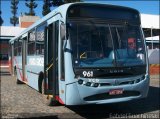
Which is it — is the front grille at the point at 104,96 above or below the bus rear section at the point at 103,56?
below

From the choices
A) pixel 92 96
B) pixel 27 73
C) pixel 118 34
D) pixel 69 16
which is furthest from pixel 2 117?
pixel 27 73

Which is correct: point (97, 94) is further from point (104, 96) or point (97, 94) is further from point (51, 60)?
point (51, 60)

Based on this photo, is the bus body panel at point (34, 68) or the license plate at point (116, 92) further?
the bus body panel at point (34, 68)

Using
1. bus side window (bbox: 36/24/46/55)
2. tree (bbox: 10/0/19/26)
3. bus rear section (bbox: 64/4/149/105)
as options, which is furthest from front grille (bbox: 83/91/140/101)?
tree (bbox: 10/0/19/26)

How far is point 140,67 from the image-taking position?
9.55 m

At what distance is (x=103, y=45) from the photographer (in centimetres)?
919

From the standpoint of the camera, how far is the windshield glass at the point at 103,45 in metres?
8.93

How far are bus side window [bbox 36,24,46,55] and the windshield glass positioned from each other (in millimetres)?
2867

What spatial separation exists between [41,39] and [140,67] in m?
4.01

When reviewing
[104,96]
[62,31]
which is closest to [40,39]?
[62,31]

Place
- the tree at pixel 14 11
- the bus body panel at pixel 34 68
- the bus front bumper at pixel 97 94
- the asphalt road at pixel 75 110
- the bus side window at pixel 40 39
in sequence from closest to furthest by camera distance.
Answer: the bus front bumper at pixel 97 94
the asphalt road at pixel 75 110
the bus side window at pixel 40 39
the bus body panel at pixel 34 68
the tree at pixel 14 11

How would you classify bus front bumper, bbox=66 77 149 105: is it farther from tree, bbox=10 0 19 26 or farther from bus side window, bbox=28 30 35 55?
tree, bbox=10 0 19 26

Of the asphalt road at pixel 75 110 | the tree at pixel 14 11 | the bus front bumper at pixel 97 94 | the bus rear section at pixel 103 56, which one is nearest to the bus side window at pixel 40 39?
the asphalt road at pixel 75 110

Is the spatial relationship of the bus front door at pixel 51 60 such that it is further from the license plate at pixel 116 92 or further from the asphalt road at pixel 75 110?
the license plate at pixel 116 92
